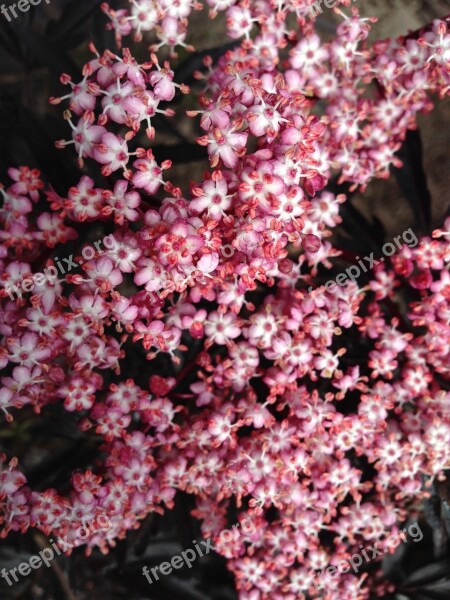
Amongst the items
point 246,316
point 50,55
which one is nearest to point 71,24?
point 50,55

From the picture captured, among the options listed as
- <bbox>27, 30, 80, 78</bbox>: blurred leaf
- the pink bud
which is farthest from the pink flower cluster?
<bbox>27, 30, 80, 78</bbox>: blurred leaf

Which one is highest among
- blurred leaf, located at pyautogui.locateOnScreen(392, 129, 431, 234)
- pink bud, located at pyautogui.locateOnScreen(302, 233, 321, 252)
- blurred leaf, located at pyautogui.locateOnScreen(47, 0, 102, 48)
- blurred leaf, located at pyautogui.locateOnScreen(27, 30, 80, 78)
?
blurred leaf, located at pyautogui.locateOnScreen(47, 0, 102, 48)

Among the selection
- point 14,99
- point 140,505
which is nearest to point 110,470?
point 140,505

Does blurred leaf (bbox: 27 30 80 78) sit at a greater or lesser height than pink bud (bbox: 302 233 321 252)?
greater

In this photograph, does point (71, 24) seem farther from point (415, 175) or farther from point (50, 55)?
point (415, 175)

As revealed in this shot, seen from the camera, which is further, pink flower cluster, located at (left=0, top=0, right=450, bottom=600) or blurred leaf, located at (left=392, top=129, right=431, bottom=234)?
blurred leaf, located at (left=392, top=129, right=431, bottom=234)

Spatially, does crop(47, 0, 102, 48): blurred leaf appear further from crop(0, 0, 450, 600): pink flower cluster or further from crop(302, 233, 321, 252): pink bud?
crop(302, 233, 321, 252): pink bud

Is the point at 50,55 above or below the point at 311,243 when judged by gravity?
above

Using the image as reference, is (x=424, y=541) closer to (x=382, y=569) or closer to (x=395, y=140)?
(x=382, y=569)

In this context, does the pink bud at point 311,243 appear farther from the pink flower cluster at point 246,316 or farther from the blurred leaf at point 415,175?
the blurred leaf at point 415,175
